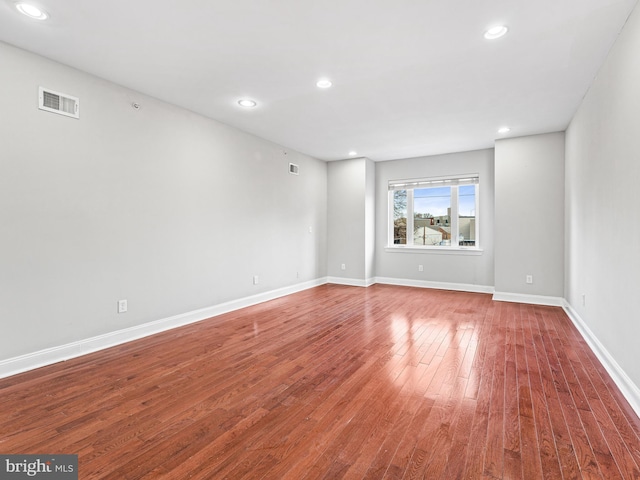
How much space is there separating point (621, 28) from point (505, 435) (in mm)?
2975

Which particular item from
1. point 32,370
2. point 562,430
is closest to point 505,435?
point 562,430

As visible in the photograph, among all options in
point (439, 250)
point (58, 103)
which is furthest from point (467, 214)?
point (58, 103)

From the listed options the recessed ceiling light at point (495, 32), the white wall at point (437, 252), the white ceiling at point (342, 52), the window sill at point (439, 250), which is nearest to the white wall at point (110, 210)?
the white ceiling at point (342, 52)

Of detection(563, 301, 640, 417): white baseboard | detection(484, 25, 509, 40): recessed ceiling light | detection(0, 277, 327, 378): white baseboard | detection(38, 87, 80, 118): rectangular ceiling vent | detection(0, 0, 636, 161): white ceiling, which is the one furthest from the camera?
detection(38, 87, 80, 118): rectangular ceiling vent

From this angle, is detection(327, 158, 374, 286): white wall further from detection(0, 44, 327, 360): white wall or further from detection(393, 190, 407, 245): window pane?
detection(0, 44, 327, 360): white wall

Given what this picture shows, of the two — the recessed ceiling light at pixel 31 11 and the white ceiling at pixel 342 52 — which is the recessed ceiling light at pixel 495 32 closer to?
the white ceiling at pixel 342 52

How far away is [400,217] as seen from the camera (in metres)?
6.95

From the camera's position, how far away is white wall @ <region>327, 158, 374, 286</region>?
659cm

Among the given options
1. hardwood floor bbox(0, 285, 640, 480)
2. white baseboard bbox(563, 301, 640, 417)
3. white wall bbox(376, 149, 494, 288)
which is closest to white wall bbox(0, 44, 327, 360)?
hardwood floor bbox(0, 285, 640, 480)

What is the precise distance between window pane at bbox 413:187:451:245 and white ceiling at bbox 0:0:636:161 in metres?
2.32

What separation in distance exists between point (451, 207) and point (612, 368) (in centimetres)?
417

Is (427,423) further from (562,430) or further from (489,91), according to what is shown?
(489,91)

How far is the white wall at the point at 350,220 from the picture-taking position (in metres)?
6.59

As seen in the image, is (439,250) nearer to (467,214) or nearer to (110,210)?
(467,214)
